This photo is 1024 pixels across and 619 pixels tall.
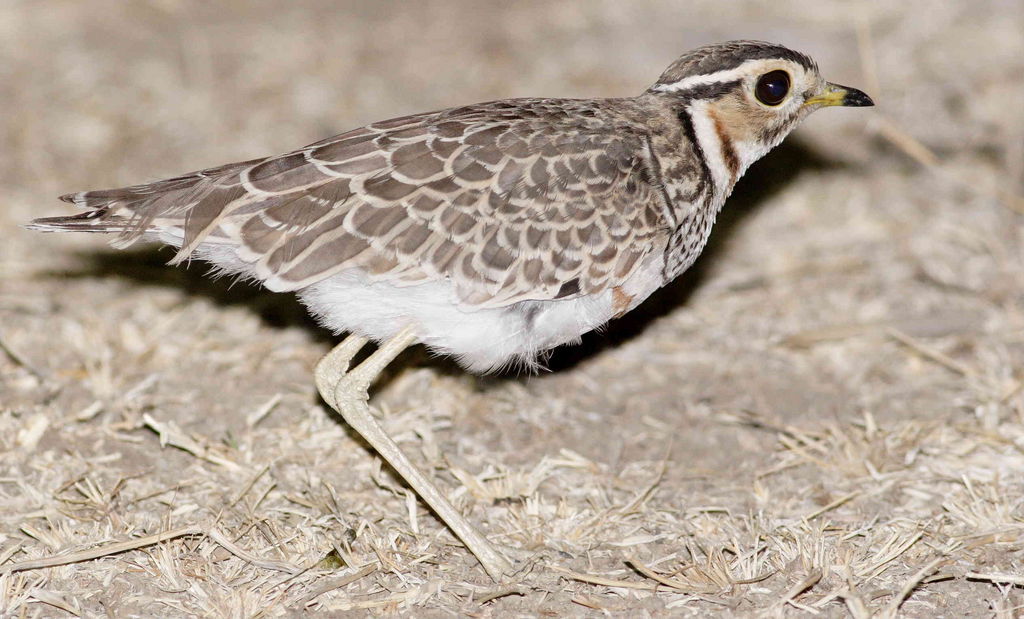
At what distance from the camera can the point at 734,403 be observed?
488 cm

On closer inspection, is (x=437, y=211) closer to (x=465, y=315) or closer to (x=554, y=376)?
(x=465, y=315)

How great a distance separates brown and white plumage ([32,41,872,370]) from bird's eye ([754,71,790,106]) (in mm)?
82

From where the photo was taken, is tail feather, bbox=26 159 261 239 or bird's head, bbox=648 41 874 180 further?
bird's head, bbox=648 41 874 180

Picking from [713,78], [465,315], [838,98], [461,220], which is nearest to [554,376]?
[465,315]

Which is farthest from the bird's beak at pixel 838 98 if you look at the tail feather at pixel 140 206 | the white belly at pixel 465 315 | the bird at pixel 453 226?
the tail feather at pixel 140 206

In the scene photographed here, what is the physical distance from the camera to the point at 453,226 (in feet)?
12.9

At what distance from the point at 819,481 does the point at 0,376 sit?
365 cm

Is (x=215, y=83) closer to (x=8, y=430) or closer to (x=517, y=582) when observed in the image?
(x=8, y=430)

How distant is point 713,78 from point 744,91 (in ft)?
0.48

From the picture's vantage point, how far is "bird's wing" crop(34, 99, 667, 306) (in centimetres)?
389

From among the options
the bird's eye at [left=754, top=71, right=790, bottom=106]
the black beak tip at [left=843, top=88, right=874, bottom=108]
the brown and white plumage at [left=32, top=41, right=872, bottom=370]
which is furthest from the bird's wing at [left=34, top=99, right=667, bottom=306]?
the black beak tip at [left=843, top=88, right=874, bottom=108]

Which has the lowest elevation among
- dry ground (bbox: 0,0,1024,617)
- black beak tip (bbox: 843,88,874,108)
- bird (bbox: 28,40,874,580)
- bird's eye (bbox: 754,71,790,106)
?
dry ground (bbox: 0,0,1024,617)

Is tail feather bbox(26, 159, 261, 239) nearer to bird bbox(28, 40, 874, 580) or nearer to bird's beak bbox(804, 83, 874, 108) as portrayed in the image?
bird bbox(28, 40, 874, 580)

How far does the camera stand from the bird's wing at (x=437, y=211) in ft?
12.8
